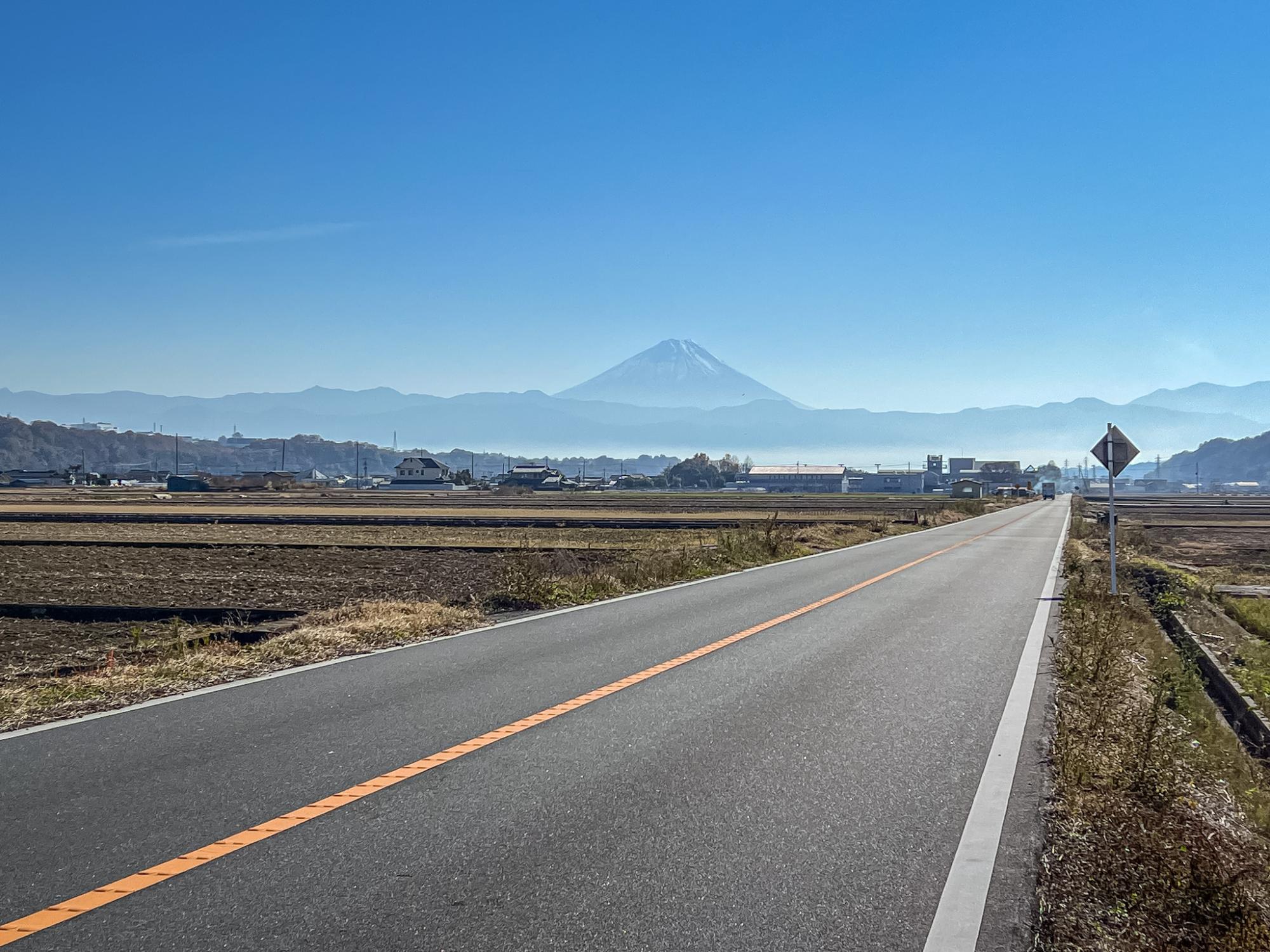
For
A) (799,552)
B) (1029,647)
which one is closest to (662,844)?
(1029,647)

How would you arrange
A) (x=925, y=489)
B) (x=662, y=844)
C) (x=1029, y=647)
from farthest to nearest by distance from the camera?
(x=925, y=489), (x=1029, y=647), (x=662, y=844)

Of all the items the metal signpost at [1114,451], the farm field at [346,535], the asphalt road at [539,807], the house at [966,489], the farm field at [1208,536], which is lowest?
the farm field at [346,535]

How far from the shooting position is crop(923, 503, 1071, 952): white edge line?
4.04 metres

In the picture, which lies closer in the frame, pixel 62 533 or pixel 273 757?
pixel 273 757

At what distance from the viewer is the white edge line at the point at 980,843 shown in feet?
13.3

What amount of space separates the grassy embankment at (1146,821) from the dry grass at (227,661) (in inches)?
273

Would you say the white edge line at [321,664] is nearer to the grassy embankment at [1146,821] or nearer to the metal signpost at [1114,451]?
the grassy embankment at [1146,821]

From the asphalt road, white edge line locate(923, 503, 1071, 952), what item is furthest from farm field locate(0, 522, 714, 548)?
white edge line locate(923, 503, 1071, 952)

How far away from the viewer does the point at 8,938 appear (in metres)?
3.80

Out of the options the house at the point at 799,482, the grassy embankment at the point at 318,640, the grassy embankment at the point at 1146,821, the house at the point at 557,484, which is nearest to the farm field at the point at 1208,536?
the grassy embankment at the point at 318,640

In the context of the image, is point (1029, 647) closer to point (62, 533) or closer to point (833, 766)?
point (833, 766)

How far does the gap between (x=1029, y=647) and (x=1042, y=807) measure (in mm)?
6302

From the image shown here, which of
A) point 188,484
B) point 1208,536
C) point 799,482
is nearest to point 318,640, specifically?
point 1208,536

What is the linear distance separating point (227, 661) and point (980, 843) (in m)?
7.59
